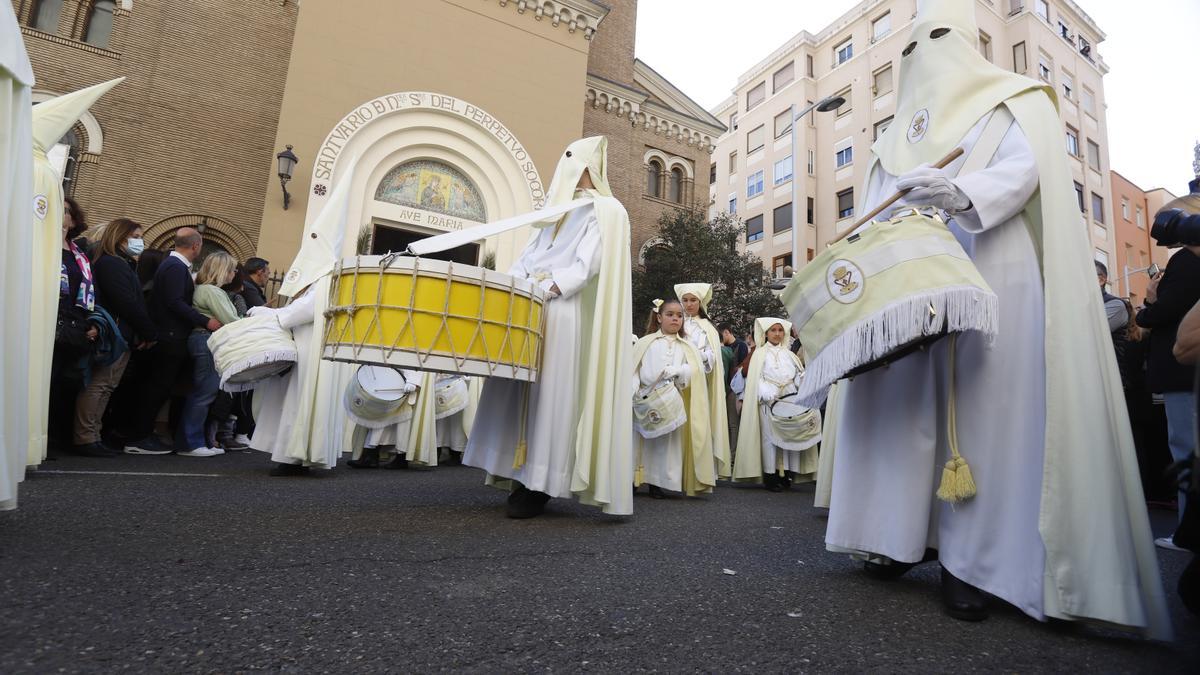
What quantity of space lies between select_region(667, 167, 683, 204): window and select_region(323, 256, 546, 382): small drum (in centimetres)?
1946

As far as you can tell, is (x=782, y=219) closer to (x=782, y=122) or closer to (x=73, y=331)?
(x=782, y=122)

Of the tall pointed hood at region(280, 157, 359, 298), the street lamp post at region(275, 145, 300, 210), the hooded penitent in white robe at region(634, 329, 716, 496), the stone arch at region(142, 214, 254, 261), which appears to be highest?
the street lamp post at region(275, 145, 300, 210)

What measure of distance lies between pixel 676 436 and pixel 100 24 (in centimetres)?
1813

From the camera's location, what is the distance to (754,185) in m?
36.1

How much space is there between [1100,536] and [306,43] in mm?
16107

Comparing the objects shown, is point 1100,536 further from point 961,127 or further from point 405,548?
point 405,548

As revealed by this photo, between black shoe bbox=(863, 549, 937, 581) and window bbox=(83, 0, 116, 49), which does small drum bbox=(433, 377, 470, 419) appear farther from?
window bbox=(83, 0, 116, 49)

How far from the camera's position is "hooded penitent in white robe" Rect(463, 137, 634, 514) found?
3.80 meters

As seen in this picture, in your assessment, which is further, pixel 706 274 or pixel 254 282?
pixel 706 274

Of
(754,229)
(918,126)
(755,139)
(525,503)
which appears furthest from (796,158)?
(525,503)

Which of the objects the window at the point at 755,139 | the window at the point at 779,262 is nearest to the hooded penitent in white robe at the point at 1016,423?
the window at the point at 779,262

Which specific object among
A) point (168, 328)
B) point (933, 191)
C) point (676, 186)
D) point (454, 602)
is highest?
point (676, 186)

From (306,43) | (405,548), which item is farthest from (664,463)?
(306,43)

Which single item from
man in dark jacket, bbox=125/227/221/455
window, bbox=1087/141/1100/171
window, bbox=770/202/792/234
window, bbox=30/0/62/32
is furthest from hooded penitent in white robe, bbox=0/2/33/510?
window, bbox=1087/141/1100/171
